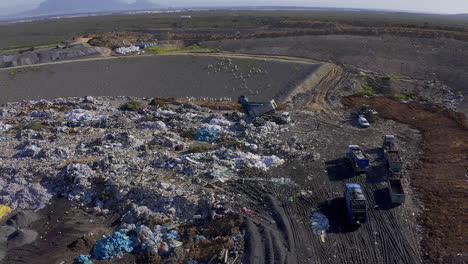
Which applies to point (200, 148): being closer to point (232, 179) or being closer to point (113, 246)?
point (232, 179)

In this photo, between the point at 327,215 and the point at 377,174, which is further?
the point at 377,174

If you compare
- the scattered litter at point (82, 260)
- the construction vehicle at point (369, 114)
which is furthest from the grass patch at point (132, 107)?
the construction vehicle at point (369, 114)

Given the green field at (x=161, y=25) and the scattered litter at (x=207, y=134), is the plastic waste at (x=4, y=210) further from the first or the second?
the green field at (x=161, y=25)

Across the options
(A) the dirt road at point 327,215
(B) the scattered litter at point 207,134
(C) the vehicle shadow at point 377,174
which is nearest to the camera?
(A) the dirt road at point 327,215

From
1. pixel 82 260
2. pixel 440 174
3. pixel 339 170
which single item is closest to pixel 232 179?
pixel 339 170

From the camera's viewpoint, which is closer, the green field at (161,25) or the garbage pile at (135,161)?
the garbage pile at (135,161)
